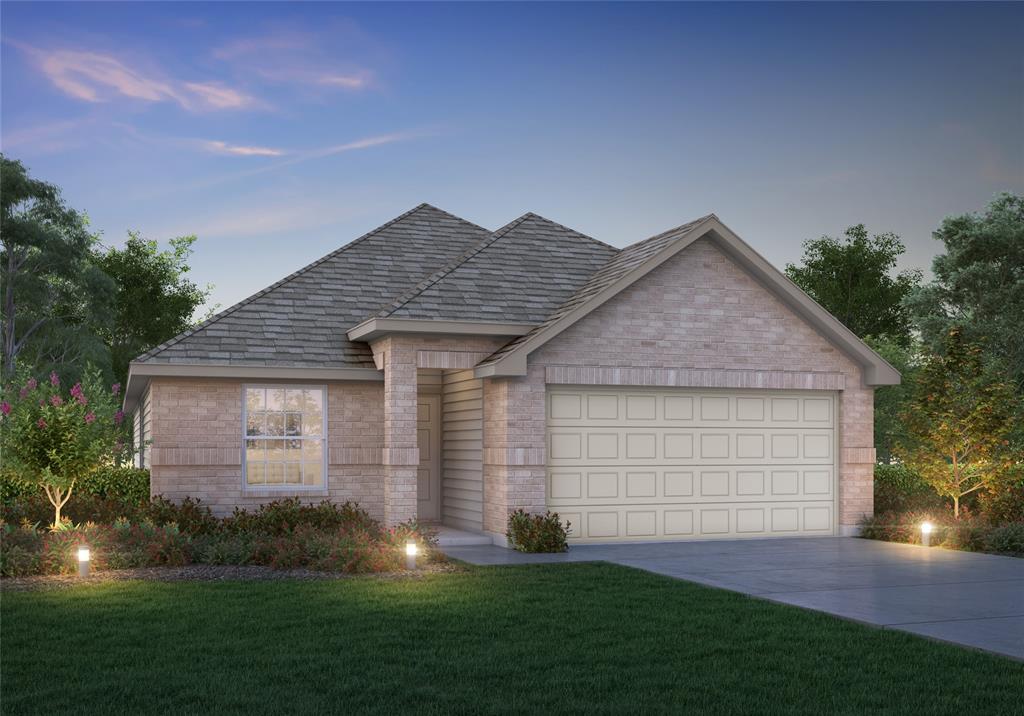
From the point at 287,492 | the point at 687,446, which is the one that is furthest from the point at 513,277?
the point at 287,492

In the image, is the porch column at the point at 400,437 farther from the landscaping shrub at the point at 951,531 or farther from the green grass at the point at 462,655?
the landscaping shrub at the point at 951,531

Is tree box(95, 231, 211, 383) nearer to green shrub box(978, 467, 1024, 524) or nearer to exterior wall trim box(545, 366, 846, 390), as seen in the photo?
exterior wall trim box(545, 366, 846, 390)

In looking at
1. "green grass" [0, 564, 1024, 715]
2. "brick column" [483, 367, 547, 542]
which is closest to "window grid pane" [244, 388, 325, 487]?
"brick column" [483, 367, 547, 542]

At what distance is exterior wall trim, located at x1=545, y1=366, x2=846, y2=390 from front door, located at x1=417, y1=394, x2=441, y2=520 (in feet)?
14.3

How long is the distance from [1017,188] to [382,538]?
102 ft

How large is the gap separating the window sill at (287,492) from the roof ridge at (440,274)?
3.37 metres

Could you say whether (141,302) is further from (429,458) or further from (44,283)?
(429,458)

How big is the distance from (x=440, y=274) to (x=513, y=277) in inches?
58.9

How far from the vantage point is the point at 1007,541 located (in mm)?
17297

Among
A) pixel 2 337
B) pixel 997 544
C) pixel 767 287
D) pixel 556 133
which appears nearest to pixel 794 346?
pixel 767 287

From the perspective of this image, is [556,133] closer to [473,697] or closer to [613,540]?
[613,540]

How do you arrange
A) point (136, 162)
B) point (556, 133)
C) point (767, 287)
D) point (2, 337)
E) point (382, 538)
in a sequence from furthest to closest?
point (2, 337), point (136, 162), point (556, 133), point (767, 287), point (382, 538)

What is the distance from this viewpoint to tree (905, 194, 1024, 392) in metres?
36.1

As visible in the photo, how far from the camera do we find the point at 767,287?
19297 millimetres
